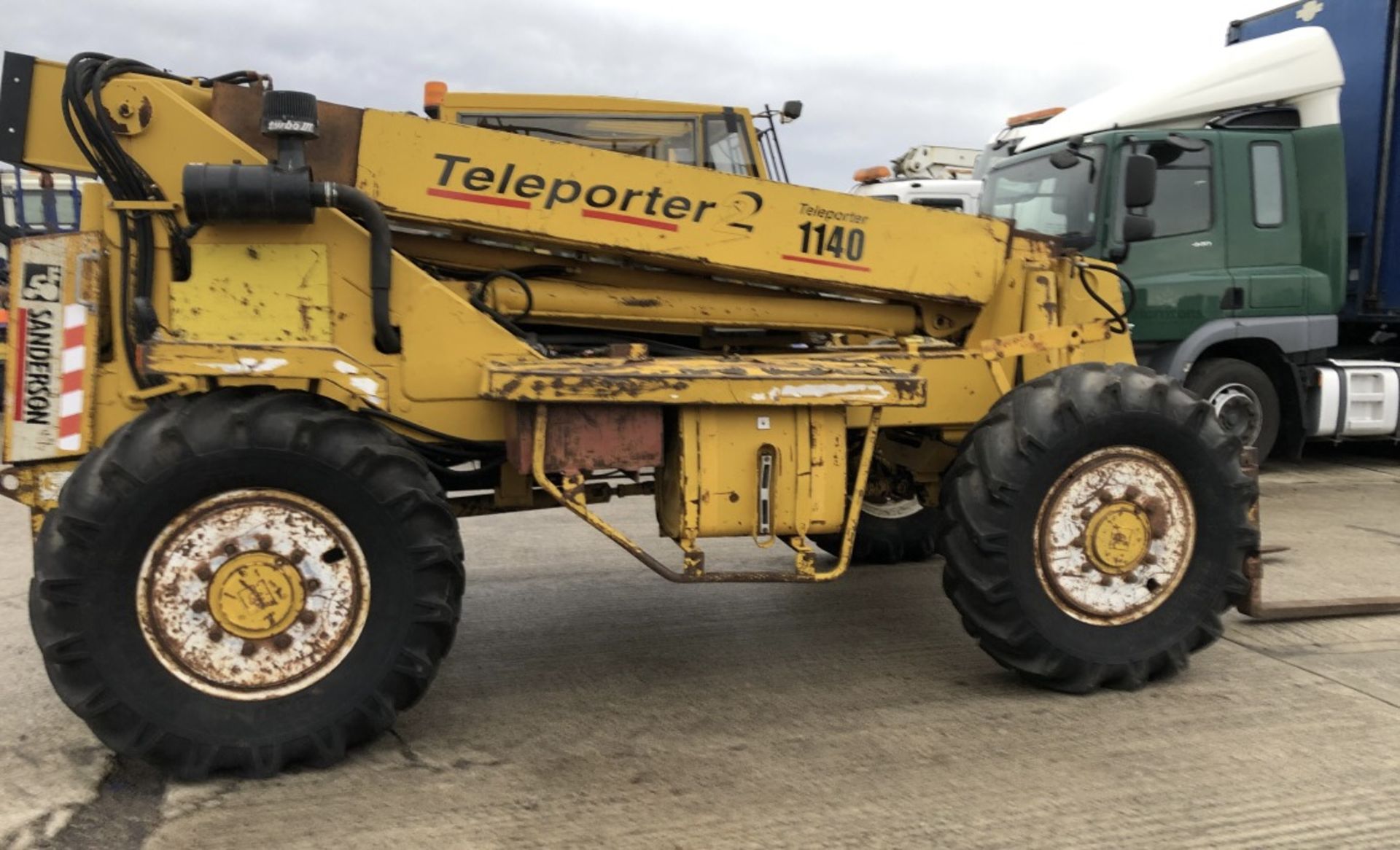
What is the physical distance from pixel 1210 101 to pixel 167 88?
7487 mm

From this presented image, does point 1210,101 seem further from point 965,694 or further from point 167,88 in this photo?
point 167,88

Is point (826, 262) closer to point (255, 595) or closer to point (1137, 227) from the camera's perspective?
point (1137, 227)

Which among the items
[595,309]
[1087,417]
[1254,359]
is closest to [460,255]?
[595,309]

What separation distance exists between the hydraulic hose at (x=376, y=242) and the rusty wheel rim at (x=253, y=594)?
645 mm

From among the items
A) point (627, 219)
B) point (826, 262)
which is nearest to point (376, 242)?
point (627, 219)

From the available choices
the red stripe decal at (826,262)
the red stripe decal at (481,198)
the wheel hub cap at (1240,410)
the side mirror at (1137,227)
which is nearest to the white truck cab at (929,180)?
the wheel hub cap at (1240,410)

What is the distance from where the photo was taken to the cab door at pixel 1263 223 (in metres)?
8.61

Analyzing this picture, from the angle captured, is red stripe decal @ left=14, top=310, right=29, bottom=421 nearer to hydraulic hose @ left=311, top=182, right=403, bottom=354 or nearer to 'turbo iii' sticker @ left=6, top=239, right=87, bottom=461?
'turbo iii' sticker @ left=6, top=239, right=87, bottom=461

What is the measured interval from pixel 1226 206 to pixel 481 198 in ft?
21.4

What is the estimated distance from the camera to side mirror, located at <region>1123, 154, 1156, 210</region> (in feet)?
17.0

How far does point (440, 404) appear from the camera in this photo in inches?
156

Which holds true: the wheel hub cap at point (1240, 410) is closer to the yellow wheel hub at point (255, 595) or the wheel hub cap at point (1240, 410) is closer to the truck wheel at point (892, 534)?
the truck wheel at point (892, 534)

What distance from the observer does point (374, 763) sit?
359 cm

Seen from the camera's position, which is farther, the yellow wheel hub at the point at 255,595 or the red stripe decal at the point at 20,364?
the red stripe decal at the point at 20,364
